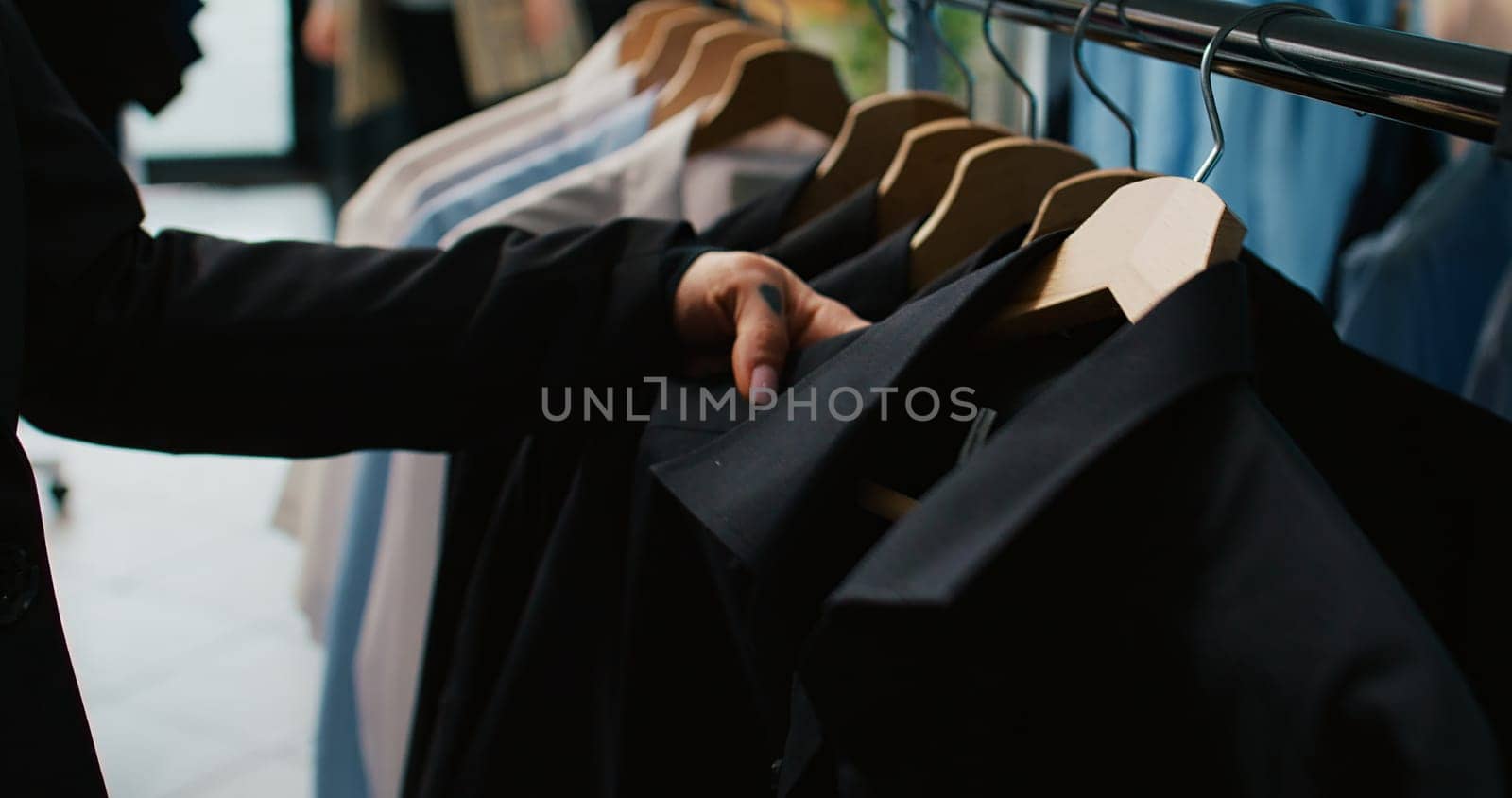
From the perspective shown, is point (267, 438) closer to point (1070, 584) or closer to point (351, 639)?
point (351, 639)

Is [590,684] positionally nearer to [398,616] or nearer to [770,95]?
[398,616]

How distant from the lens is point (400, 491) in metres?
0.86

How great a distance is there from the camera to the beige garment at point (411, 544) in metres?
0.85

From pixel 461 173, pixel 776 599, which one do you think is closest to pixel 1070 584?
pixel 776 599

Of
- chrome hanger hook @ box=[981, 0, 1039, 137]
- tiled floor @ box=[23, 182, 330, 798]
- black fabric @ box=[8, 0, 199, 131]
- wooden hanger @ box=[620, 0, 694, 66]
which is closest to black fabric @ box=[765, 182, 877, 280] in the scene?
chrome hanger hook @ box=[981, 0, 1039, 137]

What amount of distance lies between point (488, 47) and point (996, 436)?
7.45 feet

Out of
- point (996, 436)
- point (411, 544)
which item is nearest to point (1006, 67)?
point (996, 436)

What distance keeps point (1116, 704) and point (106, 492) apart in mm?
2656

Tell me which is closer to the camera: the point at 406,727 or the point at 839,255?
the point at 839,255

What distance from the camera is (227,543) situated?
2.36m

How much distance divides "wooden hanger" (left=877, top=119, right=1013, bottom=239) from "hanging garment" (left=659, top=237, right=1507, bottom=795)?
33cm

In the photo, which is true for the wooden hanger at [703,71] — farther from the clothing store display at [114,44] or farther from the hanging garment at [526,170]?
the clothing store display at [114,44]

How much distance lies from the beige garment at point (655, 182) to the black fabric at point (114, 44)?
1.44 feet

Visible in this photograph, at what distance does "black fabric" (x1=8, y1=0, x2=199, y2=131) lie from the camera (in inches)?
45.7
